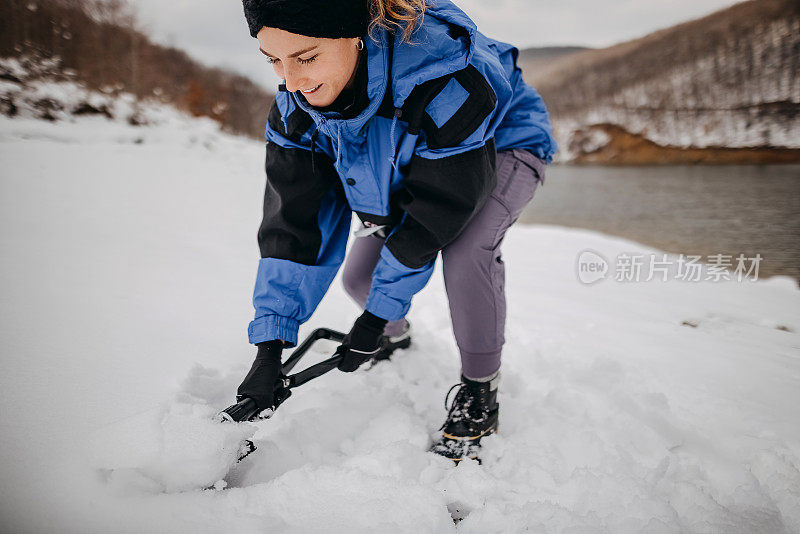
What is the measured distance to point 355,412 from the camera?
1178mm

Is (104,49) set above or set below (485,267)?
above

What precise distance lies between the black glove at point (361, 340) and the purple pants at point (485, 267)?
22cm

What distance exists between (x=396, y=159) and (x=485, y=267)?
37 cm

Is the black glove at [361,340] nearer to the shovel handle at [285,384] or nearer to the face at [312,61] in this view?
the shovel handle at [285,384]

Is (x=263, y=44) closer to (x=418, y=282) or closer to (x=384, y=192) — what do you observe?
(x=384, y=192)

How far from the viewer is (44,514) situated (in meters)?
0.67

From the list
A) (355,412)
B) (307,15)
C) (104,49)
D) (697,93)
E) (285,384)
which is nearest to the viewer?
(307,15)

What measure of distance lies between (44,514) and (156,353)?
566mm

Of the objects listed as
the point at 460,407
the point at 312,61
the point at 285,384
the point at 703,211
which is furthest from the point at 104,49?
the point at 703,211

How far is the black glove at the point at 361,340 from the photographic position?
1023 mm

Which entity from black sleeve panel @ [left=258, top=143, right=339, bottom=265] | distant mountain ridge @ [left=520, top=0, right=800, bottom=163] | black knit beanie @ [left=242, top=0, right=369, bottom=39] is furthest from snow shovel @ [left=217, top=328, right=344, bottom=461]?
distant mountain ridge @ [left=520, top=0, right=800, bottom=163]

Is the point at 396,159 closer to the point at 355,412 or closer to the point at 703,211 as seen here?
the point at 355,412

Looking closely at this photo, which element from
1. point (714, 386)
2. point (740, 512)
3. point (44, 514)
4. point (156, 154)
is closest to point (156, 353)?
point (44, 514)

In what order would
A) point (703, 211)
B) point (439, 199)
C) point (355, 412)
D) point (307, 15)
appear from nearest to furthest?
point (307, 15), point (439, 199), point (355, 412), point (703, 211)
